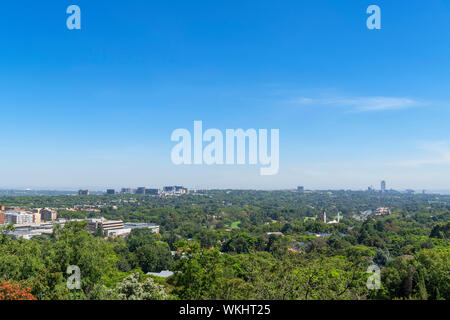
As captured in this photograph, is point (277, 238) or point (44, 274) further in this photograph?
point (277, 238)

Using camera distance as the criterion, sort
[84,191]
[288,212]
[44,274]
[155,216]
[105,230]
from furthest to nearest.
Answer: [84,191]
[288,212]
[155,216]
[105,230]
[44,274]
